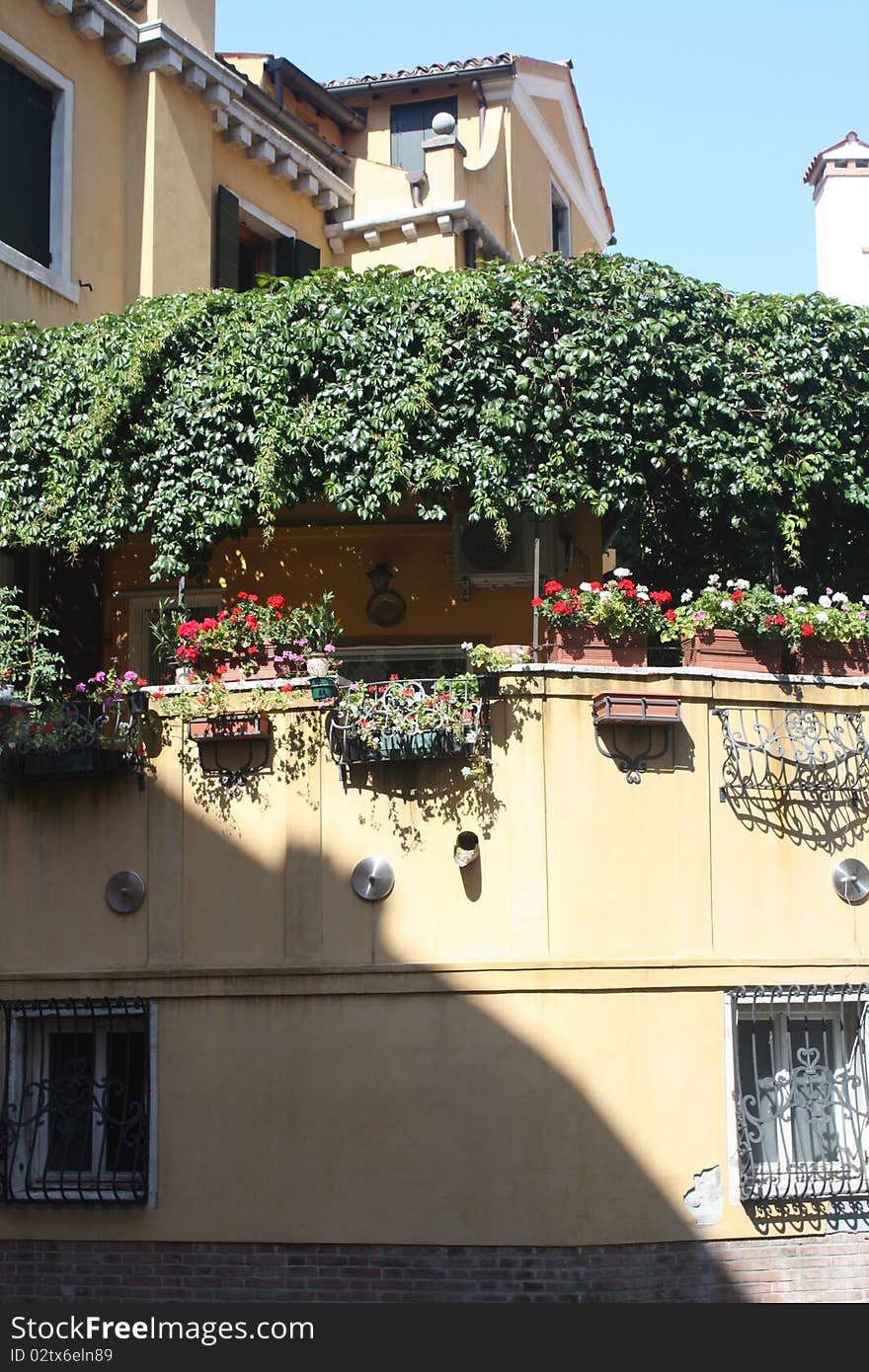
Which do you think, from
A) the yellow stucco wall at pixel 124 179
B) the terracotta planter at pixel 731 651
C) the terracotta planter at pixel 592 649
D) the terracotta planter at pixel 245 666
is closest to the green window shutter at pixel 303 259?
the yellow stucco wall at pixel 124 179

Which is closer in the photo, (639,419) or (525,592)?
(639,419)

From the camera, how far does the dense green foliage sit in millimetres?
12695

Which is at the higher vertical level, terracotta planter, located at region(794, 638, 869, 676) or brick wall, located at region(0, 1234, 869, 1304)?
terracotta planter, located at region(794, 638, 869, 676)

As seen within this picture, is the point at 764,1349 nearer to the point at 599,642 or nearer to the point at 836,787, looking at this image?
the point at 836,787

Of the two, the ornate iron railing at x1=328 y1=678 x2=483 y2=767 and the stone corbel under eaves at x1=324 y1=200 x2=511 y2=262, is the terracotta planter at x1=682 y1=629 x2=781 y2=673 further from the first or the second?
the stone corbel under eaves at x1=324 y1=200 x2=511 y2=262

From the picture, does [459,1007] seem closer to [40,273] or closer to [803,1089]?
[803,1089]

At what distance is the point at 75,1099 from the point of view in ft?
38.9

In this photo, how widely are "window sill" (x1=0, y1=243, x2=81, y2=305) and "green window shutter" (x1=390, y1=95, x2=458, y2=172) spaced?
22.6 feet

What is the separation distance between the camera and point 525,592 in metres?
15.1

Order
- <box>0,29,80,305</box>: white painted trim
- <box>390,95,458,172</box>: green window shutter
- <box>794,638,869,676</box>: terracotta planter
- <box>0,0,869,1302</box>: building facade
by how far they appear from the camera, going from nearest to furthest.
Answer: <box>0,0,869,1302</box>: building facade
<box>794,638,869,676</box>: terracotta planter
<box>0,29,80,305</box>: white painted trim
<box>390,95,458,172</box>: green window shutter

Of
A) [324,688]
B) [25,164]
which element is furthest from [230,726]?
[25,164]

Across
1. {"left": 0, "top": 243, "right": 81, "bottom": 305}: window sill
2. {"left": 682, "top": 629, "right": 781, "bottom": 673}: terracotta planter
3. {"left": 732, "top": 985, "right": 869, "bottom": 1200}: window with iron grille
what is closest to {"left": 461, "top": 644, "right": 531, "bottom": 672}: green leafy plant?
{"left": 682, "top": 629, "right": 781, "bottom": 673}: terracotta planter

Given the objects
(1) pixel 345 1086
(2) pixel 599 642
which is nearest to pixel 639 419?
(2) pixel 599 642

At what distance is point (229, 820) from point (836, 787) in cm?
435
